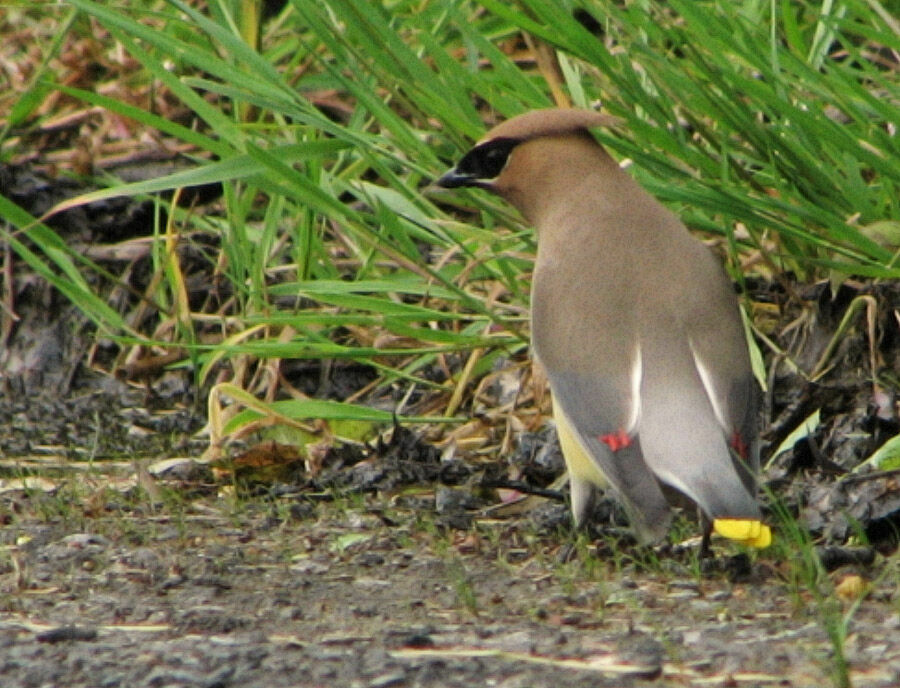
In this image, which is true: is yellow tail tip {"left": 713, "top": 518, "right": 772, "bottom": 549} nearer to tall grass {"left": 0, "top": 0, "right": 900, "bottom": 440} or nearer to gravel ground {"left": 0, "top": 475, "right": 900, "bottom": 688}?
gravel ground {"left": 0, "top": 475, "right": 900, "bottom": 688}

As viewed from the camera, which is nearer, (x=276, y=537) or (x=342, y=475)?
(x=276, y=537)

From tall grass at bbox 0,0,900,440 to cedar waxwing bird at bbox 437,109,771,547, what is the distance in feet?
0.46

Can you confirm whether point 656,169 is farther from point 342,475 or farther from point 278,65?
point 278,65

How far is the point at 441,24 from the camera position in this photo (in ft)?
16.7

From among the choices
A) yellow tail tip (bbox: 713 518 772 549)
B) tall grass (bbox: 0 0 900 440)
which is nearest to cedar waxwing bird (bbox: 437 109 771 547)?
yellow tail tip (bbox: 713 518 772 549)

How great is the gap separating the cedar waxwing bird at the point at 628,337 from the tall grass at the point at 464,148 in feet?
0.46

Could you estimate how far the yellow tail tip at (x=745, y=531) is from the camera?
323 centimetres

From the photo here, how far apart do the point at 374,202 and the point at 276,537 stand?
1109mm

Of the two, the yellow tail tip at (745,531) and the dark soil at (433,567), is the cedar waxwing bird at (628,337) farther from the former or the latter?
the dark soil at (433,567)

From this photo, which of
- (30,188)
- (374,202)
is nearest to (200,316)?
(374,202)

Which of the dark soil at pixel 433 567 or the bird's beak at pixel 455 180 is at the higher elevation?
the bird's beak at pixel 455 180

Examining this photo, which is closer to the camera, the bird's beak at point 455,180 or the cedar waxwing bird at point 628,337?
the cedar waxwing bird at point 628,337

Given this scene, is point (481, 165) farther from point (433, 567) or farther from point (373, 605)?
point (373, 605)

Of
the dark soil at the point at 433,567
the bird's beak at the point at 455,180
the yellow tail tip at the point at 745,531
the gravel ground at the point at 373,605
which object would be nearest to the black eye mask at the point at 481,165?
the bird's beak at the point at 455,180
